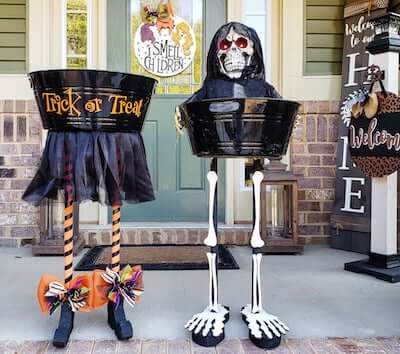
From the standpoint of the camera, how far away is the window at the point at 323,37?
4.14 metres

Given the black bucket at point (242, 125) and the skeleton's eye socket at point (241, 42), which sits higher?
the skeleton's eye socket at point (241, 42)

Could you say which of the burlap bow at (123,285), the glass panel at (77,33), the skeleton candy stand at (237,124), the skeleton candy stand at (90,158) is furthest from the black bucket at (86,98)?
the glass panel at (77,33)

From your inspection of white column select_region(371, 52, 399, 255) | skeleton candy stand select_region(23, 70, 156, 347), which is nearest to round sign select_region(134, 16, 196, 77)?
white column select_region(371, 52, 399, 255)

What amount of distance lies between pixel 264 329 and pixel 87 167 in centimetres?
101

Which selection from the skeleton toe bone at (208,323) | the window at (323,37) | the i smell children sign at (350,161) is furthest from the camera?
the window at (323,37)

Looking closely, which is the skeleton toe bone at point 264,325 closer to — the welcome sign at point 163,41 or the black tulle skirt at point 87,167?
the black tulle skirt at point 87,167

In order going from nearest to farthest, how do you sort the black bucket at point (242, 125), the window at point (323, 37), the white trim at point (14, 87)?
the black bucket at point (242, 125) → the white trim at point (14, 87) → the window at point (323, 37)

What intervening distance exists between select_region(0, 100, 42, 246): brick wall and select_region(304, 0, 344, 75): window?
2328 mm

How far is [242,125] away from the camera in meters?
2.04

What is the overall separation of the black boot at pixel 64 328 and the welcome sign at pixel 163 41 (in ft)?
8.30

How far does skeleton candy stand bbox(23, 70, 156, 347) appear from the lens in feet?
6.77

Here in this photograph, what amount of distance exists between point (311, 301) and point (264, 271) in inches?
26.0

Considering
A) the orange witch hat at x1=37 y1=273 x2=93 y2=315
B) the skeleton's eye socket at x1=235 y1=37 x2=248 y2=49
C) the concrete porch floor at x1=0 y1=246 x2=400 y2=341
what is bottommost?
the concrete porch floor at x1=0 y1=246 x2=400 y2=341

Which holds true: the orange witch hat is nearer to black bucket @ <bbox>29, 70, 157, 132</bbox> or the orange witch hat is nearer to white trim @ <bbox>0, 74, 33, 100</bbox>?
black bucket @ <bbox>29, 70, 157, 132</bbox>
